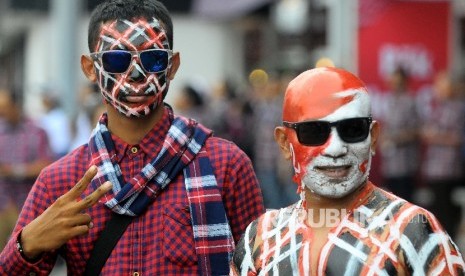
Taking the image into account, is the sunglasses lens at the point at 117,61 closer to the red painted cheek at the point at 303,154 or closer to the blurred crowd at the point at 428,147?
the red painted cheek at the point at 303,154

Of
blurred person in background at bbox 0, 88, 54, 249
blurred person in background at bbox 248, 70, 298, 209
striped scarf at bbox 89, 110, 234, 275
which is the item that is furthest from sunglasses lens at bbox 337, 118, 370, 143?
blurred person in background at bbox 248, 70, 298, 209

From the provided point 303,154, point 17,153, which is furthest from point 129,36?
point 17,153

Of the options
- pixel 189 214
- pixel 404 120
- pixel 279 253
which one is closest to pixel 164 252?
pixel 189 214

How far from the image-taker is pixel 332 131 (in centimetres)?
381

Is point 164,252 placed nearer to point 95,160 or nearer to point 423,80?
point 95,160

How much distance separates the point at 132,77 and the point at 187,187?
45 cm

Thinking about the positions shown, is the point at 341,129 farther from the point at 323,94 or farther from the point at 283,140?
the point at 283,140

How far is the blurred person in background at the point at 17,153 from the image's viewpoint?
1176cm

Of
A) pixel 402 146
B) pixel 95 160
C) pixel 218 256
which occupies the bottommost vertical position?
pixel 402 146

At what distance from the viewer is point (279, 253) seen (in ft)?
12.5

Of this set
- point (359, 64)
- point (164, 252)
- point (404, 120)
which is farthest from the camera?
point (359, 64)

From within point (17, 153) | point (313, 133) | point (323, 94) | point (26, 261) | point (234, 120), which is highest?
point (323, 94)

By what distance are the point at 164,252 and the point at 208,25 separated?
21518 millimetres

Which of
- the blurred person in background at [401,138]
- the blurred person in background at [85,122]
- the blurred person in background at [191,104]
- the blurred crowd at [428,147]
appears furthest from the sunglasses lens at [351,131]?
the blurred person in background at [191,104]
